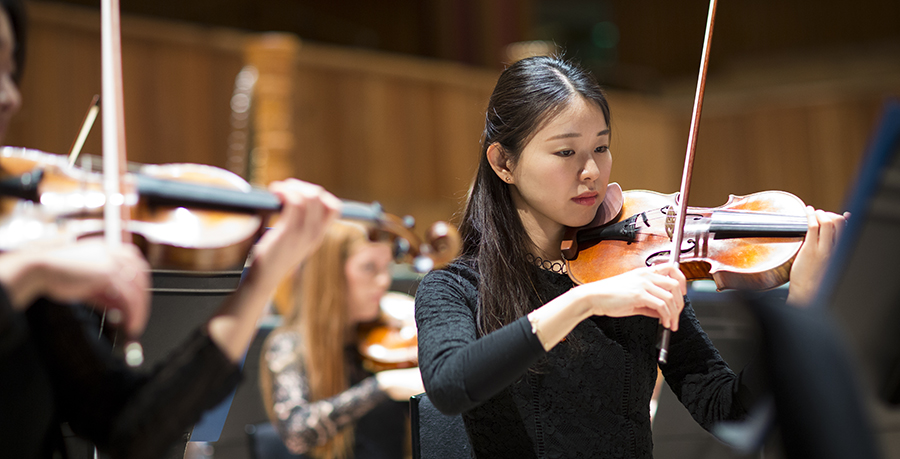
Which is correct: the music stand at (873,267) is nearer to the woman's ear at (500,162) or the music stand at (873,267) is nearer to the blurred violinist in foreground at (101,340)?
the blurred violinist in foreground at (101,340)

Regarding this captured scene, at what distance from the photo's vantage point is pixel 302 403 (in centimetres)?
221

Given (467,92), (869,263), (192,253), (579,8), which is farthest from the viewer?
(579,8)

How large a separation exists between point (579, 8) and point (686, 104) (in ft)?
5.87

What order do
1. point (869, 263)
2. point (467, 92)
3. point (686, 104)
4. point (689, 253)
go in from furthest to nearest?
point (686, 104) → point (467, 92) → point (689, 253) → point (869, 263)

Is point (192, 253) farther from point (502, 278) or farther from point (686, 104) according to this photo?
point (686, 104)

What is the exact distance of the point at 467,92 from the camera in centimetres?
565

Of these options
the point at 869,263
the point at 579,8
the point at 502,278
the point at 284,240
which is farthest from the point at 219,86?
the point at 579,8

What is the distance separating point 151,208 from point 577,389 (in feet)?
2.46

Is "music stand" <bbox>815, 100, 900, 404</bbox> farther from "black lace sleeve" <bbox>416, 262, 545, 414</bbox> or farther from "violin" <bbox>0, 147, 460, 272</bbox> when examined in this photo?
"violin" <bbox>0, 147, 460, 272</bbox>

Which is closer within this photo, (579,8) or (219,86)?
(219,86)

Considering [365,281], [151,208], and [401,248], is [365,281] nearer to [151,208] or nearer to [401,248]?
[401,248]

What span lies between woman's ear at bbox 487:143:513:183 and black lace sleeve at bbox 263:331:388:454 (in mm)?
981

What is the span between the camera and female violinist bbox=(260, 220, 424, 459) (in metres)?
2.18

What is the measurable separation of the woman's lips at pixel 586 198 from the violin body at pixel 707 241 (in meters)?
0.07
